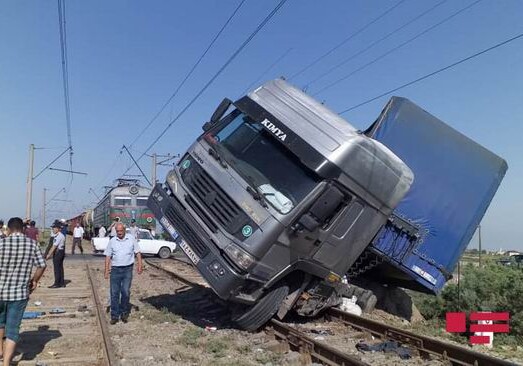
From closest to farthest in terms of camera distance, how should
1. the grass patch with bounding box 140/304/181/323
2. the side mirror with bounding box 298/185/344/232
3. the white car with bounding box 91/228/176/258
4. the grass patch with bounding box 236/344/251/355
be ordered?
the grass patch with bounding box 236/344/251/355 → the side mirror with bounding box 298/185/344/232 → the grass patch with bounding box 140/304/181/323 → the white car with bounding box 91/228/176/258

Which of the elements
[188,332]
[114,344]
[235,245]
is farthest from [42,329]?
[235,245]

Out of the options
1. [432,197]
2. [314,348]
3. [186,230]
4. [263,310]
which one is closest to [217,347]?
[263,310]

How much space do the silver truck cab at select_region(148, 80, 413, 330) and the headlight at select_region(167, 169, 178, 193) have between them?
0.02 meters

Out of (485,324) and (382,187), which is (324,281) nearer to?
(382,187)

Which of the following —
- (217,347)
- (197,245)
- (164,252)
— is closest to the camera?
(217,347)

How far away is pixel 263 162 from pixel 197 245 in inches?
64.5

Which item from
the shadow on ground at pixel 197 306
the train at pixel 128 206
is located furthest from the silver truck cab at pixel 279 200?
the train at pixel 128 206

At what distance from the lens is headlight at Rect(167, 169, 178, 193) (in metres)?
9.22

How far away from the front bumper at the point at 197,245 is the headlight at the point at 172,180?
0.53 ft

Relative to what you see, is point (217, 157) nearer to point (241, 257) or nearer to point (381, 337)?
point (241, 257)

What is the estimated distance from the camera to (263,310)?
336 inches

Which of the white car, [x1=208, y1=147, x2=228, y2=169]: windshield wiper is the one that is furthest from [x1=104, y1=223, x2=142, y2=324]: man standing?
the white car

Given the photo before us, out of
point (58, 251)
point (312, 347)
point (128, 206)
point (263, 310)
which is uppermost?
point (128, 206)

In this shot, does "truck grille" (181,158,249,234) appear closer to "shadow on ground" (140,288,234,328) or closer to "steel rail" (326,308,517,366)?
"shadow on ground" (140,288,234,328)
